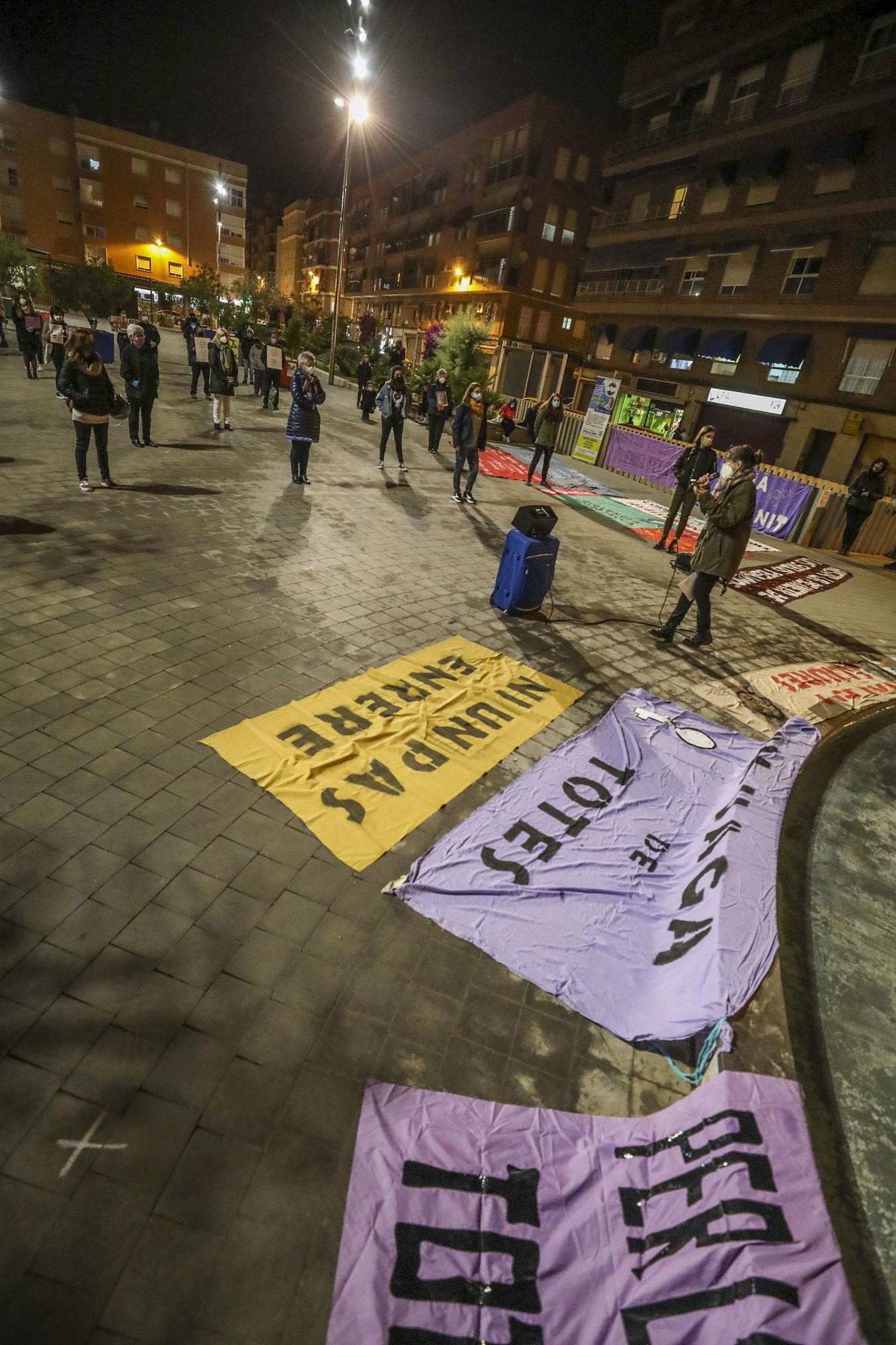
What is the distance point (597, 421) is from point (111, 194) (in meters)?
65.9

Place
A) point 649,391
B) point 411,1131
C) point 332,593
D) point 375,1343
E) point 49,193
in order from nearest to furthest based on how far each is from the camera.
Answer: point 375,1343 → point 411,1131 → point 332,593 → point 649,391 → point 49,193

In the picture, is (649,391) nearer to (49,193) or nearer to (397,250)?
(397,250)

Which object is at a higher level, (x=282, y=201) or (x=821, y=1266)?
(x=282, y=201)

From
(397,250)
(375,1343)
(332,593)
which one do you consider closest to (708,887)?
(375,1343)

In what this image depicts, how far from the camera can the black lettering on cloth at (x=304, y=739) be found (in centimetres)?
470

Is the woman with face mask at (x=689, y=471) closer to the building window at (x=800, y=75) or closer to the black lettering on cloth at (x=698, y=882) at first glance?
the black lettering on cloth at (x=698, y=882)

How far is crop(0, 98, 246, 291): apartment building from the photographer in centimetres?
5744

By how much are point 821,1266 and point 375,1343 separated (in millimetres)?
1467

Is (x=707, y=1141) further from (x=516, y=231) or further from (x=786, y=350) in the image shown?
(x=516, y=231)

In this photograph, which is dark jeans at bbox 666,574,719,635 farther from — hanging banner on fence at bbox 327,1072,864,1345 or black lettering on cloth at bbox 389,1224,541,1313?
black lettering on cloth at bbox 389,1224,541,1313

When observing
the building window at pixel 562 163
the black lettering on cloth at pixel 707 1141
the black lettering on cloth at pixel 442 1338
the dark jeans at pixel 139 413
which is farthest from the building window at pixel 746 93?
the black lettering on cloth at pixel 442 1338

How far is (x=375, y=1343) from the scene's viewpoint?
6.55 feet

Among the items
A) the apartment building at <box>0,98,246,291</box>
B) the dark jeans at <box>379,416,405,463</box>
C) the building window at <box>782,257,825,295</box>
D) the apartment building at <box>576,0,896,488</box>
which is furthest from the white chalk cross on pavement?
the apartment building at <box>0,98,246,291</box>

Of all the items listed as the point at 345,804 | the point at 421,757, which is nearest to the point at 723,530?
the point at 421,757
